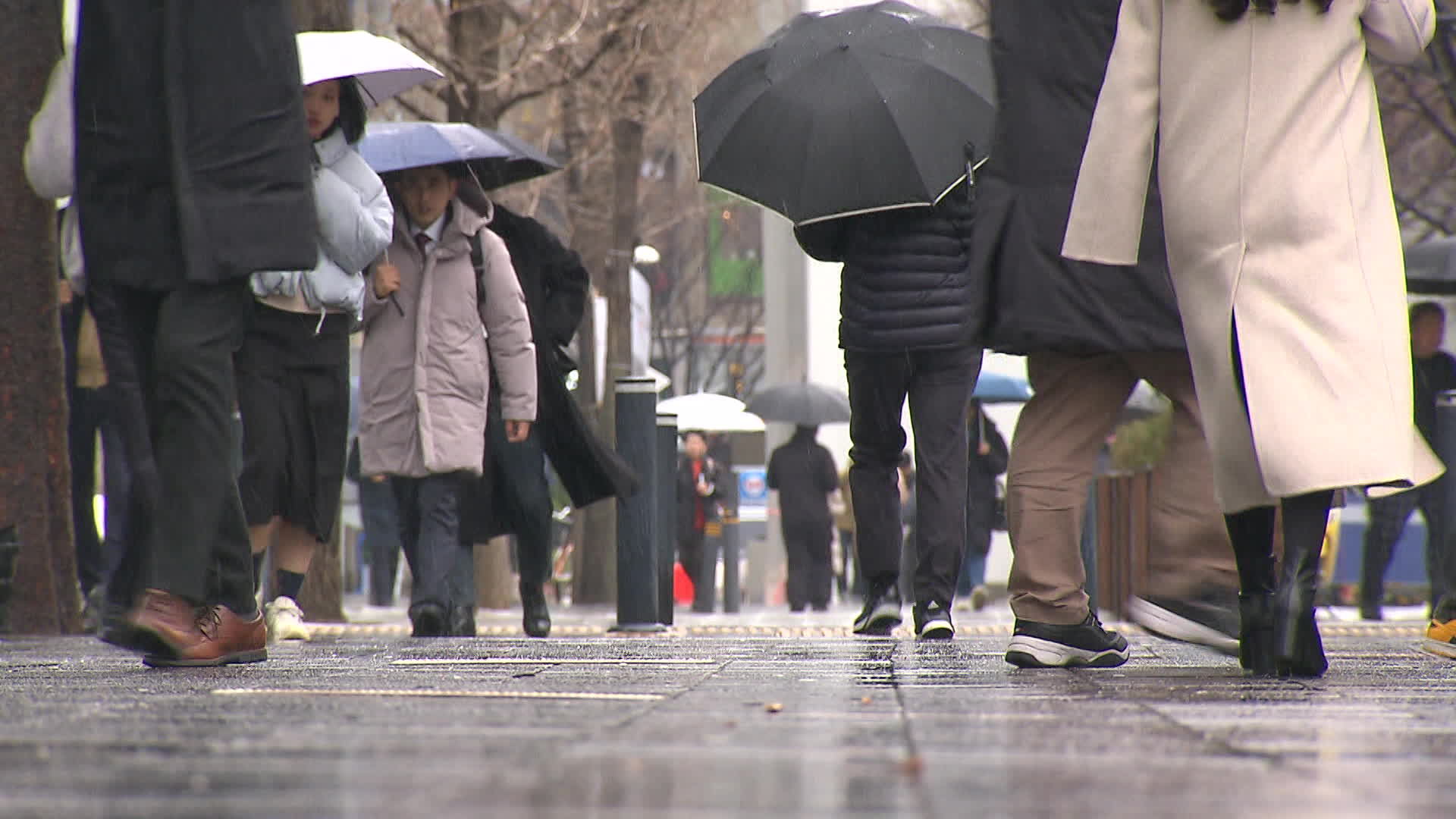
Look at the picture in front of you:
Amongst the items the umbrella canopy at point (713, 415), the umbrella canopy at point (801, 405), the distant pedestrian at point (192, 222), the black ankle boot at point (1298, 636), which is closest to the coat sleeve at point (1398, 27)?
the black ankle boot at point (1298, 636)

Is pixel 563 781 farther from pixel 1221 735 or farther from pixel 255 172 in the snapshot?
pixel 255 172

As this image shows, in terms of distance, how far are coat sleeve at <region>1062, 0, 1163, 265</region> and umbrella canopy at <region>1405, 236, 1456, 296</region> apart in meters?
10.5

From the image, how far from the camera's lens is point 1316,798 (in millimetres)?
2604

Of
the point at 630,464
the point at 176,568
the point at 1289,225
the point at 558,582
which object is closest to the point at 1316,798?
the point at 1289,225

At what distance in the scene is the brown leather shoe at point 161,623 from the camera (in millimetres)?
5234

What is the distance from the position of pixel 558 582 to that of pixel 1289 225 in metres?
20.3

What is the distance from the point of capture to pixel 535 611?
967 cm

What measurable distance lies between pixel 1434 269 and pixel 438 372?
28.4ft

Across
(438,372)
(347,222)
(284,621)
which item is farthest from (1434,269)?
(347,222)

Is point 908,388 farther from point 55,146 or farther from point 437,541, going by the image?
point 55,146

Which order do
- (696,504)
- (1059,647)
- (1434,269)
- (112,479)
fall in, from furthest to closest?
(696,504) → (1434,269) → (112,479) → (1059,647)

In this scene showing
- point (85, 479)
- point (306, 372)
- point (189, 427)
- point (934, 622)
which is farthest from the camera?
point (85, 479)

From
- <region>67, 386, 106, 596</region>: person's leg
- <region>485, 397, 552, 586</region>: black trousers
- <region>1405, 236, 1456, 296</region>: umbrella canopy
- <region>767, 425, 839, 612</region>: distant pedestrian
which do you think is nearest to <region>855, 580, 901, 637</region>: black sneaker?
<region>485, 397, 552, 586</region>: black trousers

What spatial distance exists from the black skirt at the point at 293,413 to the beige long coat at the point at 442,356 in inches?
26.0
